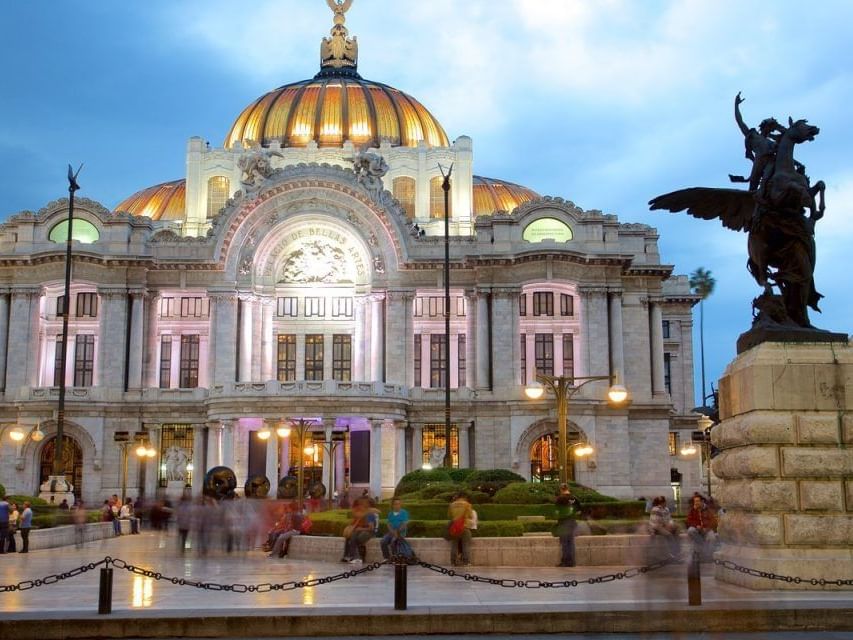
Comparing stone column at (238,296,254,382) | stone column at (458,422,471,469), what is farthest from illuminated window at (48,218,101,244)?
stone column at (458,422,471,469)

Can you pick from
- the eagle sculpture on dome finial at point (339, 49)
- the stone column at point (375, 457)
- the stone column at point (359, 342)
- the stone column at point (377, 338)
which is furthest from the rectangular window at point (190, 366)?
the eagle sculpture on dome finial at point (339, 49)

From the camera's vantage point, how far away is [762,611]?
1630 centimetres

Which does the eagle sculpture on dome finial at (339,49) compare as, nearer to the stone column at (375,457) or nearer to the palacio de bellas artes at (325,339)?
the palacio de bellas artes at (325,339)

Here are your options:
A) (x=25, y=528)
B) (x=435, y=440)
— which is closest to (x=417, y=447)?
(x=435, y=440)

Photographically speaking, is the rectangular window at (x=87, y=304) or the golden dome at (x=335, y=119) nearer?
the rectangular window at (x=87, y=304)

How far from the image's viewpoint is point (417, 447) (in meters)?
65.0

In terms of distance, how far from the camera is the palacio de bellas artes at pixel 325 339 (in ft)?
210

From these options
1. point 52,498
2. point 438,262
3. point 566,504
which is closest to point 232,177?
point 438,262

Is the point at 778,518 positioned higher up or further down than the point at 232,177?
further down

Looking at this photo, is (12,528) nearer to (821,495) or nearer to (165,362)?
(821,495)

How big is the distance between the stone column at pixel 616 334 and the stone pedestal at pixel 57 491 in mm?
32321

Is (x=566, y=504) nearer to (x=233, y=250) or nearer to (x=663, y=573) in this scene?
(x=663, y=573)

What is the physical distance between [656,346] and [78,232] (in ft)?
123

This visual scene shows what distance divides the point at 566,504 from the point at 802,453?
8.17m
